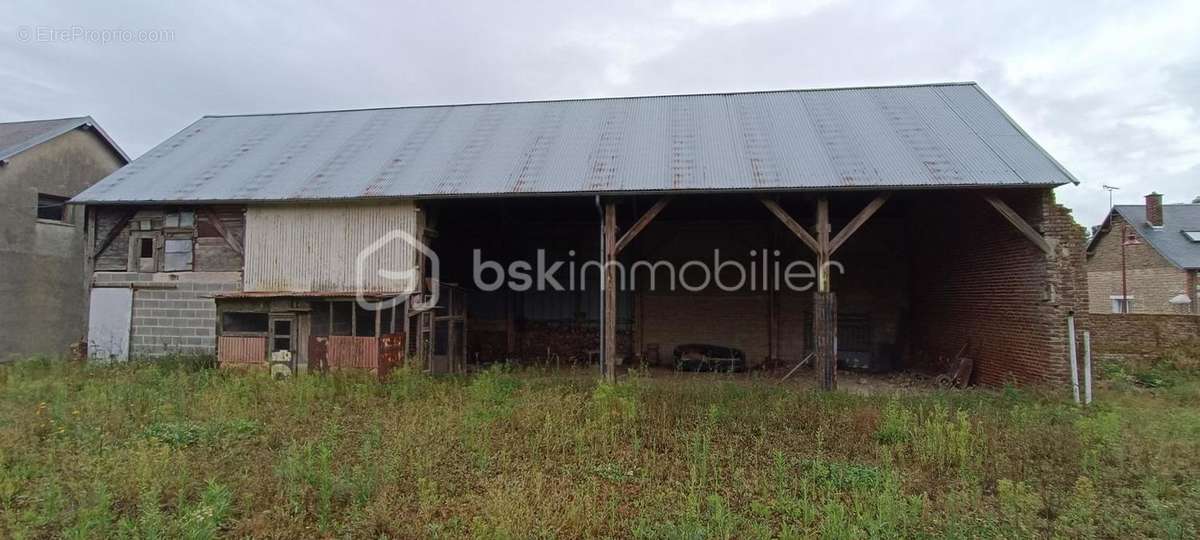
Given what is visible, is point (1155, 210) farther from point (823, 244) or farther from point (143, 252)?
point (143, 252)

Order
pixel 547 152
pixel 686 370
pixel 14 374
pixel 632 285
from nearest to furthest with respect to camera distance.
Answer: pixel 14 374 → pixel 547 152 → pixel 686 370 → pixel 632 285

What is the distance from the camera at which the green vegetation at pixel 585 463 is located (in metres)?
4.66

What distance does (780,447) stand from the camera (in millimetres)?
6598

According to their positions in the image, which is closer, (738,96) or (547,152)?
(547,152)

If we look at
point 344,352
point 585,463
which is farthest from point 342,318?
point 585,463

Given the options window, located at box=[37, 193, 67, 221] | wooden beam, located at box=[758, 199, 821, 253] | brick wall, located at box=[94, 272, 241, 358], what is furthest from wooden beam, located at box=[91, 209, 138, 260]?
wooden beam, located at box=[758, 199, 821, 253]

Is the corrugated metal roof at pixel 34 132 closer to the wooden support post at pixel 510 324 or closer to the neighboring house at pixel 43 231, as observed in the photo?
the neighboring house at pixel 43 231

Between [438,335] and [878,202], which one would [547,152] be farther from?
[878,202]

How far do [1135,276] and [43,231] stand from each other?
40.5m

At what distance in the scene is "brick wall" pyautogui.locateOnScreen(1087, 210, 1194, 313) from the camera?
2359 cm

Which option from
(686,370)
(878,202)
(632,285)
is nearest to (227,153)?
(632,285)

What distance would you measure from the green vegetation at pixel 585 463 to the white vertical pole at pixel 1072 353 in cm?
39

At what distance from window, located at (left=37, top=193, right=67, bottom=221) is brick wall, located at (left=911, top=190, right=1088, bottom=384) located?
2276 centimetres

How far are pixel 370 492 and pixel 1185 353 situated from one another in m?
18.5
